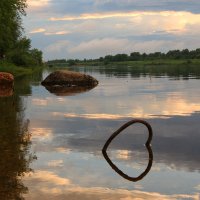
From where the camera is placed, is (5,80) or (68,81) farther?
(68,81)

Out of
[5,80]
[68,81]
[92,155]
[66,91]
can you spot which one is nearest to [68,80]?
[68,81]

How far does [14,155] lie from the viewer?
1188cm

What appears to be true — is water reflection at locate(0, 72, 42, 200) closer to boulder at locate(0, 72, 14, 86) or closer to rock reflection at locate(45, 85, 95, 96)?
rock reflection at locate(45, 85, 95, 96)

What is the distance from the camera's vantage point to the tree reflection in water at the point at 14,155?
906 cm

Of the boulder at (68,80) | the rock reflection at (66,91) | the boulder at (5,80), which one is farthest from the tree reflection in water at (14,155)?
the boulder at (68,80)

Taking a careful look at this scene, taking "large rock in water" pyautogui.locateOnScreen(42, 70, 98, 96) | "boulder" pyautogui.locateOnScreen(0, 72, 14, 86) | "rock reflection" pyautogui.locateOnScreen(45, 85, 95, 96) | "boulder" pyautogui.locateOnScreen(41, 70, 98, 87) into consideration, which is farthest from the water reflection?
"boulder" pyautogui.locateOnScreen(41, 70, 98, 87)

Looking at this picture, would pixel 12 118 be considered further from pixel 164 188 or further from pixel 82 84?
pixel 82 84

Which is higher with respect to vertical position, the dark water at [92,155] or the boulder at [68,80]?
the boulder at [68,80]

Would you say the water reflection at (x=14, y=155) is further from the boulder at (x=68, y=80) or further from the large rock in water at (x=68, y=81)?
the boulder at (x=68, y=80)

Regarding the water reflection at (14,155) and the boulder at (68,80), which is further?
the boulder at (68,80)

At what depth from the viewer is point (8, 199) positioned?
8.43 m

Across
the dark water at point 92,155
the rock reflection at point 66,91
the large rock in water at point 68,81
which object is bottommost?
the dark water at point 92,155

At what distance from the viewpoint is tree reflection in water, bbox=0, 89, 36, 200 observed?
9062 millimetres

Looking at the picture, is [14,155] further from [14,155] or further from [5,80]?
[5,80]
